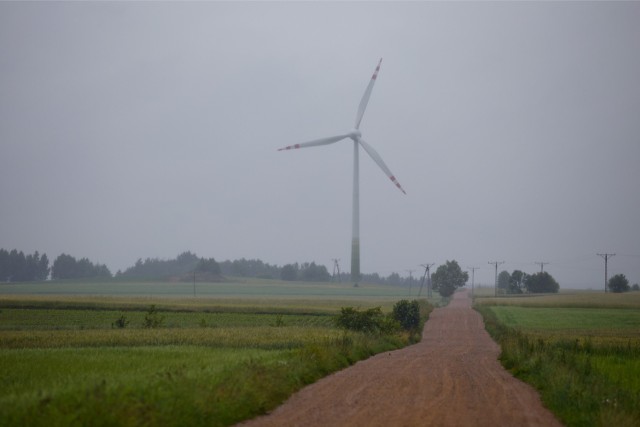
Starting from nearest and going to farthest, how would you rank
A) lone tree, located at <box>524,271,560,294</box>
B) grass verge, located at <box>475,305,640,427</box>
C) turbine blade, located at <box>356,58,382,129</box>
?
1. grass verge, located at <box>475,305,640,427</box>
2. turbine blade, located at <box>356,58,382,129</box>
3. lone tree, located at <box>524,271,560,294</box>

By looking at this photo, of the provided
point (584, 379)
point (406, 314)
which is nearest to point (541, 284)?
point (406, 314)

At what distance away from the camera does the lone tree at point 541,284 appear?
184 m

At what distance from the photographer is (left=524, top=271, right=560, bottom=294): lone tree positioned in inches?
7249

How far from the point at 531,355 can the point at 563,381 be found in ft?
29.8

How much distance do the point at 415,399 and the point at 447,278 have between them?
528 ft

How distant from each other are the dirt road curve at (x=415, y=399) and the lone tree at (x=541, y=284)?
166 m

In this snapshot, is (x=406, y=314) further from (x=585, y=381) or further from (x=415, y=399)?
(x=415, y=399)

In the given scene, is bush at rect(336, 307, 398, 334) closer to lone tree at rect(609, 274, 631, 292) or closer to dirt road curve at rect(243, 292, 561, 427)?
dirt road curve at rect(243, 292, 561, 427)

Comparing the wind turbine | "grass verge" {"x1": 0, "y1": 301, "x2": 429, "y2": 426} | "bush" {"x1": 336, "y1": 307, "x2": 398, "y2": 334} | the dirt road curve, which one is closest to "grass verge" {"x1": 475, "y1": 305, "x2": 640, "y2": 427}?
the dirt road curve

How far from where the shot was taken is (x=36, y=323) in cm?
5444

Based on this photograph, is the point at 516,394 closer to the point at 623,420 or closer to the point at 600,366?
the point at 623,420

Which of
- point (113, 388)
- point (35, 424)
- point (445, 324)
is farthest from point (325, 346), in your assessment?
point (445, 324)

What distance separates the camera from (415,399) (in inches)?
695

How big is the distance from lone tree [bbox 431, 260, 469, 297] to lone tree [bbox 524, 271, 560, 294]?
2233 cm
